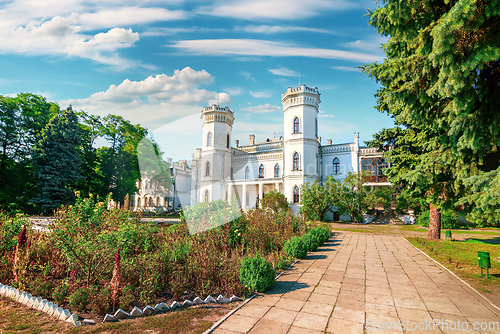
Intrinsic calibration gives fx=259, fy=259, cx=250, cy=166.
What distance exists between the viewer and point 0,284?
16.6 ft

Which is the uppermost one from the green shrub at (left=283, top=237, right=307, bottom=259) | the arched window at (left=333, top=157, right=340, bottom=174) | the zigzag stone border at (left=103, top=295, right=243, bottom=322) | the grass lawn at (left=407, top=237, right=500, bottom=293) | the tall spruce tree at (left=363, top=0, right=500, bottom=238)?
the arched window at (left=333, top=157, right=340, bottom=174)

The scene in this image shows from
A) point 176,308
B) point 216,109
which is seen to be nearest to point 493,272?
point 176,308

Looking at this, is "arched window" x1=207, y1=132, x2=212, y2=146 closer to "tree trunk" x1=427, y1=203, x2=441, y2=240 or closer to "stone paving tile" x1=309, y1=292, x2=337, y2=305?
"tree trunk" x1=427, y1=203, x2=441, y2=240

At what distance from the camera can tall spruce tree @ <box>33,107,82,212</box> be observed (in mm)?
20359

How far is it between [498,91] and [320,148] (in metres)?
27.5

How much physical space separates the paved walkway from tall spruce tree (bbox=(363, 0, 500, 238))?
1.84 m

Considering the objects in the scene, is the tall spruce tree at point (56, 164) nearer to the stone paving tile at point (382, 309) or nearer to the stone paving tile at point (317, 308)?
the stone paving tile at point (317, 308)

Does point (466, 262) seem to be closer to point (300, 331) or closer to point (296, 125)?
point (300, 331)

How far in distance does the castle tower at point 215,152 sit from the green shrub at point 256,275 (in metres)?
30.6

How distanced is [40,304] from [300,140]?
94.7 ft

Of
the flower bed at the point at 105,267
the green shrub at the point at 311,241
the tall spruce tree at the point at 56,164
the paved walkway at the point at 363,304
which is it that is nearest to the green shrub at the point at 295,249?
the paved walkway at the point at 363,304

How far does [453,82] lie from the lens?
496 centimetres

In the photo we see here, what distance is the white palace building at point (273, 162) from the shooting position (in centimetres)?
3045

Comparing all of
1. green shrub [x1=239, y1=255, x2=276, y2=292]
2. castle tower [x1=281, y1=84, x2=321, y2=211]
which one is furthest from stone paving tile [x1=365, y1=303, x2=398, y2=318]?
castle tower [x1=281, y1=84, x2=321, y2=211]
